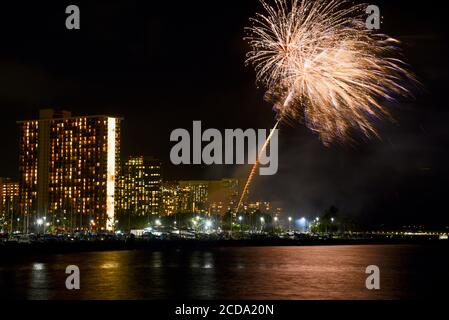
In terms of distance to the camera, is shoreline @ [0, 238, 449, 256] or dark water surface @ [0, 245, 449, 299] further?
shoreline @ [0, 238, 449, 256]

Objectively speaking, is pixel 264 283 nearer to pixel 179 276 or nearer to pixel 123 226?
pixel 179 276

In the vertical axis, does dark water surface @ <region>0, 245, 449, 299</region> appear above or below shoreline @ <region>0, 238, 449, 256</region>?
above

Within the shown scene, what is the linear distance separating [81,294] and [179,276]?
14523mm

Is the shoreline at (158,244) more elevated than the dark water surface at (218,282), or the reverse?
the dark water surface at (218,282)

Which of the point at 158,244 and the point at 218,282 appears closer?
the point at 218,282

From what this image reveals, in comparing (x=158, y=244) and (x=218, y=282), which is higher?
(x=218, y=282)

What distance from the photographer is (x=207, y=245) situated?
12712 centimetres

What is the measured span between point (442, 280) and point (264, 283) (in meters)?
15.3

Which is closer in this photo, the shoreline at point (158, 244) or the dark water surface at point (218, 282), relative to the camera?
the dark water surface at point (218, 282)
